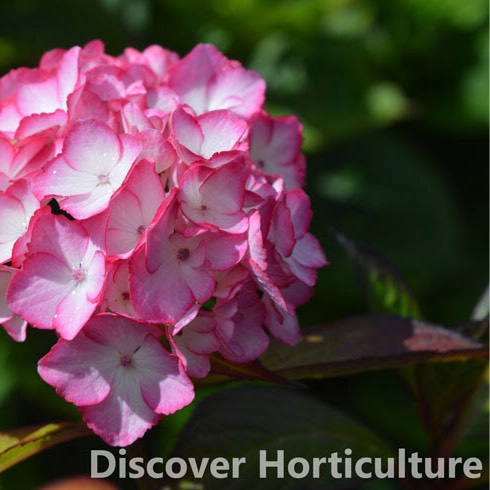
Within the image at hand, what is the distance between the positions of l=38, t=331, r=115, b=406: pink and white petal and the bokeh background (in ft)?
2.76

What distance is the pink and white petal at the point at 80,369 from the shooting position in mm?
665

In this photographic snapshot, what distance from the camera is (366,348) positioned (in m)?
0.81

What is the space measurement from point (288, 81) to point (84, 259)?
123cm

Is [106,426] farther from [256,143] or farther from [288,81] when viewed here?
[288,81]

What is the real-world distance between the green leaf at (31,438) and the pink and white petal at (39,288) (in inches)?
5.3

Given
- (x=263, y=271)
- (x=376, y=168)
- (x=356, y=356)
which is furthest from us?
(x=376, y=168)

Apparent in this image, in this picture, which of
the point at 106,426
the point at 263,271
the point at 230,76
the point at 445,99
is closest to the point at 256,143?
the point at 230,76

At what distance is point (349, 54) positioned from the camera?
1838mm

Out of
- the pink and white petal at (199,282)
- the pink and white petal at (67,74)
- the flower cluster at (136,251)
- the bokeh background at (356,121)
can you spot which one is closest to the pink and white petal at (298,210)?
the flower cluster at (136,251)

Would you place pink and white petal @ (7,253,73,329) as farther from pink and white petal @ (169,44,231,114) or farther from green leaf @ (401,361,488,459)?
green leaf @ (401,361,488,459)

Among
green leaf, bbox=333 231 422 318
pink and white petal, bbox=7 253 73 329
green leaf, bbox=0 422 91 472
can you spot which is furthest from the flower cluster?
green leaf, bbox=333 231 422 318

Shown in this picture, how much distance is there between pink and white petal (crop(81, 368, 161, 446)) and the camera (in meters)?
0.67

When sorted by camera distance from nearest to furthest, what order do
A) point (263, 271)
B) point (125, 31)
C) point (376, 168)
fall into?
point (263, 271) → point (125, 31) → point (376, 168)

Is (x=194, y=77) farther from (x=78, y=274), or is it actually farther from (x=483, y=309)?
(x=483, y=309)
